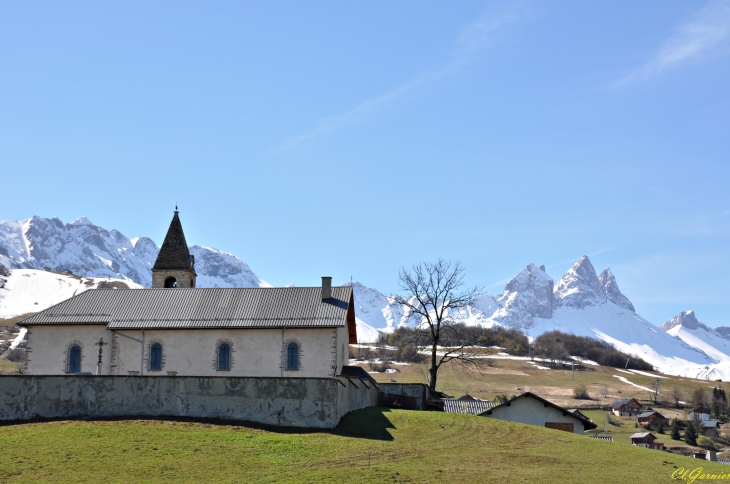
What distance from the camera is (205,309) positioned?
51.4 metres

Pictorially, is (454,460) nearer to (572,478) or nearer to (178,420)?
(572,478)

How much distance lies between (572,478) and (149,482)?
1388 centimetres

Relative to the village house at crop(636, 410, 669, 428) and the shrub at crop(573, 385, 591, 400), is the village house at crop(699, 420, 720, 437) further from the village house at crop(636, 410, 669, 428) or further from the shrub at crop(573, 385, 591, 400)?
the shrub at crop(573, 385, 591, 400)

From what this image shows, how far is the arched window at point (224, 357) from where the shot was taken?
4956 centimetres

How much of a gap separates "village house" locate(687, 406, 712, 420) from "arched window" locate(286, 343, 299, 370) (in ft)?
396

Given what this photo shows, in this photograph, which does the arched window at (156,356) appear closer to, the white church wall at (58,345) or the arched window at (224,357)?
the white church wall at (58,345)

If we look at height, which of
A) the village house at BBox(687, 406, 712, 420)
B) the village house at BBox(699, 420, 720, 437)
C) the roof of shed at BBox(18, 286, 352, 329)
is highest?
the roof of shed at BBox(18, 286, 352, 329)

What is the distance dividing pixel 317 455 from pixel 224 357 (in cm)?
1988

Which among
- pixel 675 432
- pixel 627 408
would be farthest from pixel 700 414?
pixel 675 432

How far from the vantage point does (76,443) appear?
31672mm

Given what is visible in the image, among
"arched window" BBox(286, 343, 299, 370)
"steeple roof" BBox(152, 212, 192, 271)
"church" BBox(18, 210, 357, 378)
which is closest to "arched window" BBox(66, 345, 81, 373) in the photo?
"church" BBox(18, 210, 357, 378)

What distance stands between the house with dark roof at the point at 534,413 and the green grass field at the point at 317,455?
10180 millimetres

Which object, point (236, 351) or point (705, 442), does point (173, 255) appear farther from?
point (705, 442)

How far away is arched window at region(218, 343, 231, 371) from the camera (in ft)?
163
